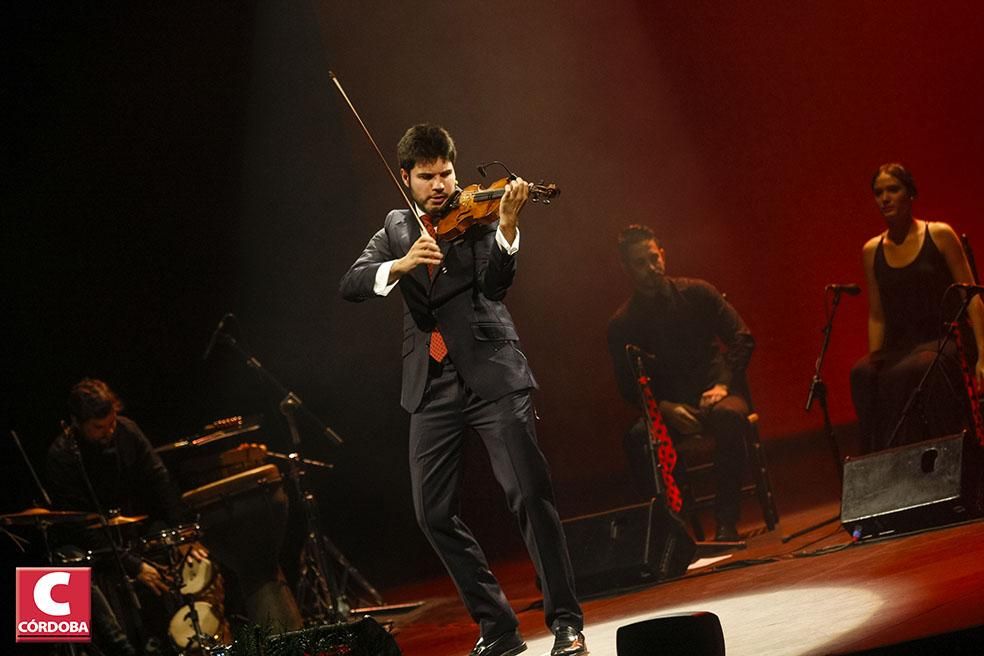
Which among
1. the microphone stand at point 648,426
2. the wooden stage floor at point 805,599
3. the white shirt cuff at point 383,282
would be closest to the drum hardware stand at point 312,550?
the wooden stage floor at point 805,599

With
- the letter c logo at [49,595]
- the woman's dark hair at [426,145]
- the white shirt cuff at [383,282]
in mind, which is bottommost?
the letter c logo at [49,595]

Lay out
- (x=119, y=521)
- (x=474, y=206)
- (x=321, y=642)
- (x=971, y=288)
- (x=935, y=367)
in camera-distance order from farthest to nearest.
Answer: (x=119, y=521) < (x=935, y=367) < (x=971, y=288) < (x=474, y=206) < (x=321, y=642)

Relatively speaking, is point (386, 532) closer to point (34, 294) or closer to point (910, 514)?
point (34, 294)

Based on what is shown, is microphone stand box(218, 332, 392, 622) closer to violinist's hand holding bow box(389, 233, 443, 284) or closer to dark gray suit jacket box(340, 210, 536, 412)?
dark gray suit jacket box(340, 210, 536, 412)

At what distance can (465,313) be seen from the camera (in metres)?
3.72

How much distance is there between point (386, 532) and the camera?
7.82 metres

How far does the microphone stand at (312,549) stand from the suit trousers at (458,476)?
1.77m

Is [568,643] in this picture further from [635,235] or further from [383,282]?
[635,235]

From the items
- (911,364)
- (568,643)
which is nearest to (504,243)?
(568,643)

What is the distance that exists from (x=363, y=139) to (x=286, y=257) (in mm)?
917


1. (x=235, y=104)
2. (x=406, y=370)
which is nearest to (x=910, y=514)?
(x=406, y=370)

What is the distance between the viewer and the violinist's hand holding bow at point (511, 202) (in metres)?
3.49

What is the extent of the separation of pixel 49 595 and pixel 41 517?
393 millimetres

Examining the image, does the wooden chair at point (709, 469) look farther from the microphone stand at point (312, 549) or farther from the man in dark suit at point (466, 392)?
the man in dark suit at point (466, 392)
